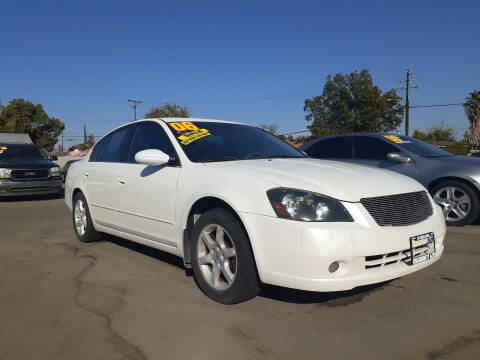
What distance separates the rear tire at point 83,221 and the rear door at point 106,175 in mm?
180

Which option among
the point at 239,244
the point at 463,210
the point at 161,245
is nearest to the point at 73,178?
the point at 161,245

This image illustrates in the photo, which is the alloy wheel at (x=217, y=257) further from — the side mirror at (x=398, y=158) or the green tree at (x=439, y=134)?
the green tree at (x=439, y=134)

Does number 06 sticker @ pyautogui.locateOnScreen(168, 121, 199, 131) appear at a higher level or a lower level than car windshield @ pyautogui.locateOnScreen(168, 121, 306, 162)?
higher

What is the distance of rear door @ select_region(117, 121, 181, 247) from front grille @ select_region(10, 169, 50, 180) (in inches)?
291

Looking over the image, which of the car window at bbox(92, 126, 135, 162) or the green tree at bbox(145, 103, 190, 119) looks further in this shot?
the green tree at bbox(145, 103, 190, 119)

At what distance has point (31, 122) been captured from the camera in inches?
1708

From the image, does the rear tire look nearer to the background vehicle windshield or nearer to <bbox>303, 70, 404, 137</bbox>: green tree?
the background vehicle windshield

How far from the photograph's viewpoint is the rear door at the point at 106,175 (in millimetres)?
4578

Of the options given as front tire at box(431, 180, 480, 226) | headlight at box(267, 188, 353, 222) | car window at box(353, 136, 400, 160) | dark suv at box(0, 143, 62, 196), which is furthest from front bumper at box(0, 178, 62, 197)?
headlight at box(267, 188, 353, 222)

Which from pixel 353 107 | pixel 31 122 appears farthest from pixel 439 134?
pixel 31 122

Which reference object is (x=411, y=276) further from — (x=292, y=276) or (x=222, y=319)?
(x=222, y=319)

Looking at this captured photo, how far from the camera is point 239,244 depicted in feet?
9.70

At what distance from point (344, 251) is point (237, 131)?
209cm

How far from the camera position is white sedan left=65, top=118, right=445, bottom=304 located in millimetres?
2735
